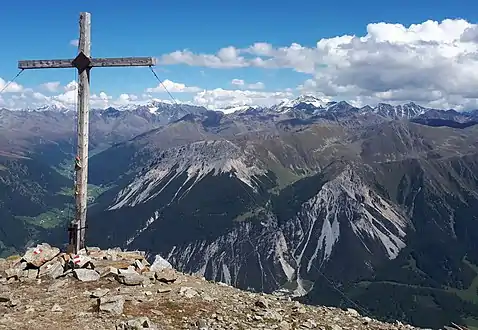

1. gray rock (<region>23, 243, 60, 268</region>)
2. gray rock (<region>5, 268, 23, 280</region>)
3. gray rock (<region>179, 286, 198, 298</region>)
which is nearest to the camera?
gray rock (<region>179, 286, 198, 298</region>)

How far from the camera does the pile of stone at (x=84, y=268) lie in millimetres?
21016

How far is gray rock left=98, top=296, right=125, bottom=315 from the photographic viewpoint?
17.2 m

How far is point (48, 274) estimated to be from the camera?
70.9 ft

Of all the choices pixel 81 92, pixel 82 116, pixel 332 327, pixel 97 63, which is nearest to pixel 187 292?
pixel 332 327

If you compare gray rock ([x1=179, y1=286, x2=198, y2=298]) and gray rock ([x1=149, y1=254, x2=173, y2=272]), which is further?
gray rock ([x1=149, y1=254, x2=173, y2=272])

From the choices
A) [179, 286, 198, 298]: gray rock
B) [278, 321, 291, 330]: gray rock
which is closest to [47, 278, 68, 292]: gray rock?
[179, 286, 198, 298]: gray rock

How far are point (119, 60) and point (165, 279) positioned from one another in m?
10.6

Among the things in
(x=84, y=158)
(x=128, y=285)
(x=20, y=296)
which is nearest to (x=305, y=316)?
(x=128, y=285)

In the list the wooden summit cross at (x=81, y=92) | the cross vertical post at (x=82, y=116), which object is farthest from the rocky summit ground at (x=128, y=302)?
the cross vertical post at (x=82, y=116)

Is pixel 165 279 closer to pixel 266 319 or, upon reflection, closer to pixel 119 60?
pixel 266 319

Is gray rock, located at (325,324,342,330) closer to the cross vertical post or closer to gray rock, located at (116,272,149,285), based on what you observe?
gray rock, located at (116,272,149,285)

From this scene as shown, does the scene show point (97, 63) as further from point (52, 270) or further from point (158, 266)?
point (158, 266)

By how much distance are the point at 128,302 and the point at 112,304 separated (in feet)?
2.34

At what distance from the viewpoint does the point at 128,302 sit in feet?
59.5
